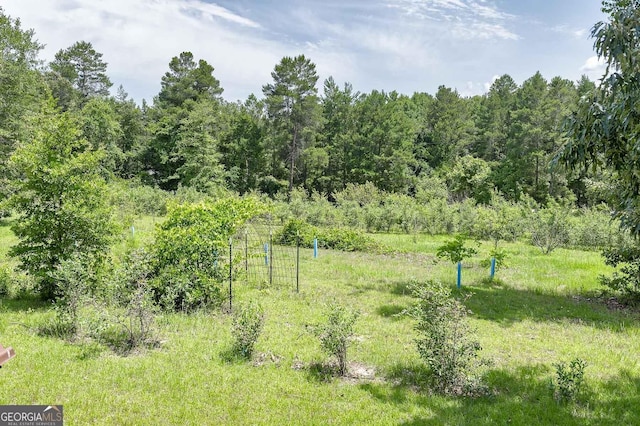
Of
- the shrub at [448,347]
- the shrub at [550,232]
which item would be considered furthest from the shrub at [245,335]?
the shrub at [550,232]

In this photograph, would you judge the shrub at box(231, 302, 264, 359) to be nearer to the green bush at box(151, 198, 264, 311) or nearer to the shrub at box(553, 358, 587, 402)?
the green bush at box(151, 198, 264, 311)

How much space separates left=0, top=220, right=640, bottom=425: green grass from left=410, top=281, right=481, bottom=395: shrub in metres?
0.23

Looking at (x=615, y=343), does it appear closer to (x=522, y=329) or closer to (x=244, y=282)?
(x=522, y=329)

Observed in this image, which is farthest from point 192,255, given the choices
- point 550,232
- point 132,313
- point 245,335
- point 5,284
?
point 550,232

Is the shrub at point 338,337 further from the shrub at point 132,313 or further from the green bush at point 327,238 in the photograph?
the green bush at point 327,238

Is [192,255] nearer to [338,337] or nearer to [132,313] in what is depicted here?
[132,313]

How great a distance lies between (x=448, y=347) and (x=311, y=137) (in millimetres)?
34996

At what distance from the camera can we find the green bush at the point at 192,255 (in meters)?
7.54

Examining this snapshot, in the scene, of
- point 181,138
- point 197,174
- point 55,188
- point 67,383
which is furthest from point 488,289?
point 181,138

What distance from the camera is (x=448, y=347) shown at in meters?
4.99

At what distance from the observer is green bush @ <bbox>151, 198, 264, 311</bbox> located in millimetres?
7535

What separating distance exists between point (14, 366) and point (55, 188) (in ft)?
11.4

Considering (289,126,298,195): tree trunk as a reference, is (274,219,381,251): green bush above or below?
below

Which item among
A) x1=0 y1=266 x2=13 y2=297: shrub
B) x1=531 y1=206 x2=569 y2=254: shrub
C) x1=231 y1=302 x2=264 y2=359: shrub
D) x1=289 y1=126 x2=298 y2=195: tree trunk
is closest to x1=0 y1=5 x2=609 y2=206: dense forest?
x1=289 y1=126 x2=298 y2=195: tree trunk
